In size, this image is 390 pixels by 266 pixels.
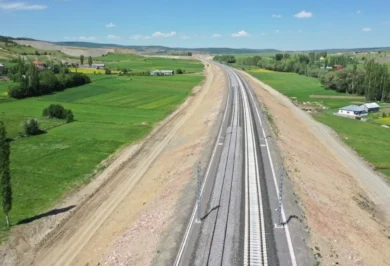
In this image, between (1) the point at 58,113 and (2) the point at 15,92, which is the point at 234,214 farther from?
(2) the point at 15,92

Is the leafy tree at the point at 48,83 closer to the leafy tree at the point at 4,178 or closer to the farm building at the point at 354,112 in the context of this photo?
the leafy tree at the point at 4,178

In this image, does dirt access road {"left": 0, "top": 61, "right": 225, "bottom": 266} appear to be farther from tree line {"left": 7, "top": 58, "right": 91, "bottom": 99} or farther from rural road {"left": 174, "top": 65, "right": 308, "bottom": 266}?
tree line {"left": 7, "top": 58, "right": 91, "bottom": 99}

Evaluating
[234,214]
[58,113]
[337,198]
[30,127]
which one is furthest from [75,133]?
[337,198]

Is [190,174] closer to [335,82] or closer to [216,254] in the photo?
[216,254]

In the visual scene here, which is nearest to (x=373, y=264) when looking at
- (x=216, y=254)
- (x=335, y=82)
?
(x=216, y=254)

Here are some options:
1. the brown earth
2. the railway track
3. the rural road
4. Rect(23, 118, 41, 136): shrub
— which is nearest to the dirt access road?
the rural road

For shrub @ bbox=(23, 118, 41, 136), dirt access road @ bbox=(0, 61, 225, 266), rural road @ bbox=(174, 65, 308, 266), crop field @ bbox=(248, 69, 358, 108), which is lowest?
dirt access road @ bbox=(0, 61, 225, 266)
